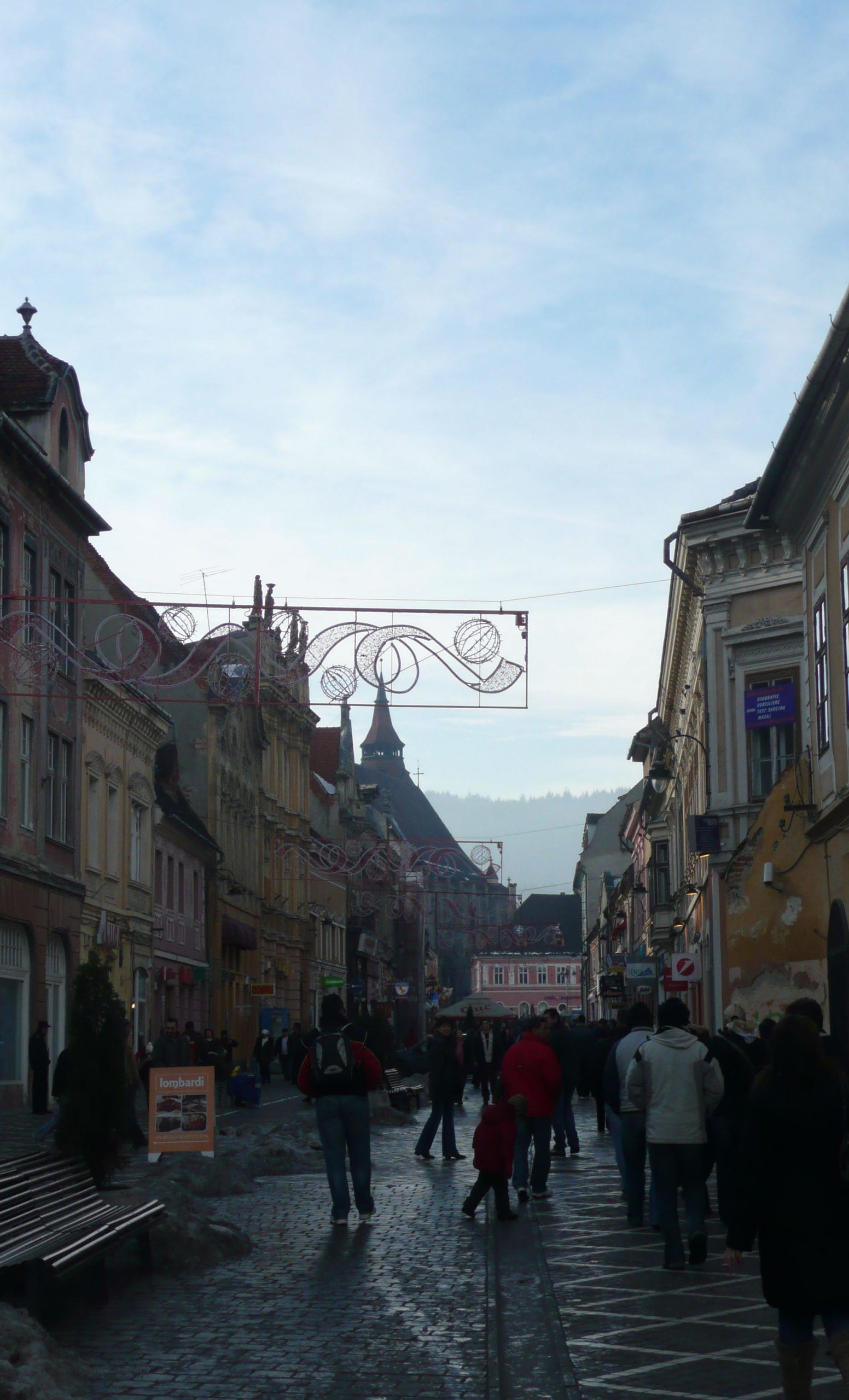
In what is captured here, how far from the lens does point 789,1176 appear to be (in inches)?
253

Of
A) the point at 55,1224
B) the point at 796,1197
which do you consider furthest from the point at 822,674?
the point at 796,1197

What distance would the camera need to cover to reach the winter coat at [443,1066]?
20.3 m

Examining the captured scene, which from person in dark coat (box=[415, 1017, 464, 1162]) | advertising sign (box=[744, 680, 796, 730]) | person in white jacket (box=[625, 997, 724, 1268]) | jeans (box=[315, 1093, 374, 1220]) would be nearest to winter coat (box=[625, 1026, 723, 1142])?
person in white jacket (box=[625, 997, 724, 1268])

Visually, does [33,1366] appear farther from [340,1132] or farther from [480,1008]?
[480,1008]

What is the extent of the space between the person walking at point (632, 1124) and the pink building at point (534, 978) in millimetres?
147756

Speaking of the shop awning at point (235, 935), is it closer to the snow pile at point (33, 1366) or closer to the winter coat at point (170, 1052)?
the winter coat at point (170, 1052)

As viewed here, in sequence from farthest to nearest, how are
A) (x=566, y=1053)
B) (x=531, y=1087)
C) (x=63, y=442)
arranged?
(x=63, y=442) < (x=566, y=1053) < (x=531, y=1087)

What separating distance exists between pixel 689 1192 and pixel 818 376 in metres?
8.99

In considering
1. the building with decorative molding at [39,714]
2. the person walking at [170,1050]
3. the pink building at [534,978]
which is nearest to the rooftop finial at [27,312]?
the building with decorative molding at [39,714]

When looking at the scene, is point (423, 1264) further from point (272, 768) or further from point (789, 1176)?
point (272, 768)

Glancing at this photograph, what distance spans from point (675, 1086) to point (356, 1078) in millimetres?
3107

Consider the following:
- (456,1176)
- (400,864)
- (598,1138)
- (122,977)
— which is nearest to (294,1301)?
(456,1176)

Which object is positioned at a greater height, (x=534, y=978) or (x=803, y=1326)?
(x=803, y=1326)

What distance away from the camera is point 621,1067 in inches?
580
